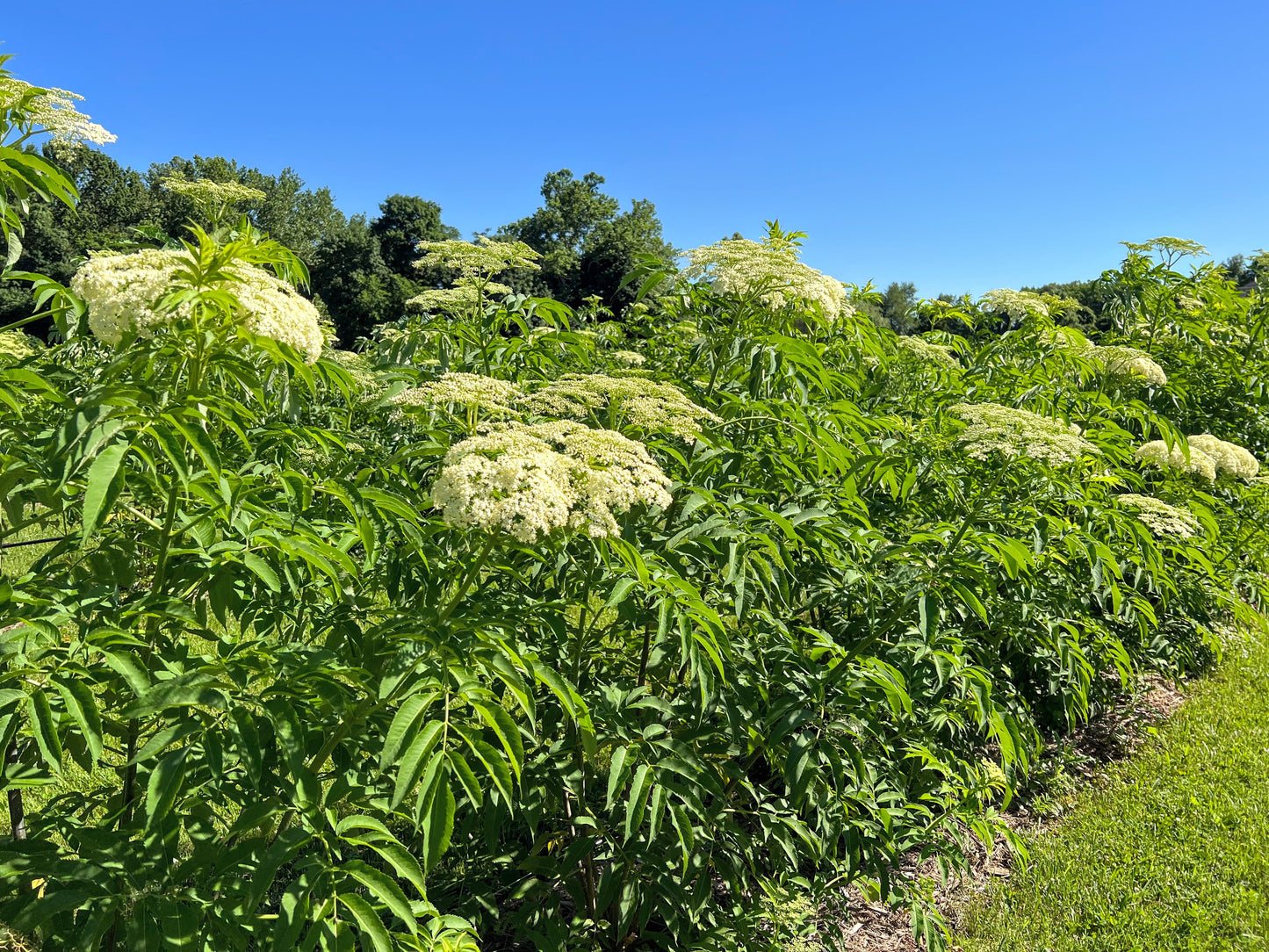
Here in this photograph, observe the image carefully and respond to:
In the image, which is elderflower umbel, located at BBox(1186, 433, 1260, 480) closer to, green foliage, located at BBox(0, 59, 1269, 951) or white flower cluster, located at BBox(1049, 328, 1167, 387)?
white flower cluster, located at BBox(1049, 328, 1167, 387)

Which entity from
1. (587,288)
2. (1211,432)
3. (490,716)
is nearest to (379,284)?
(587,288)

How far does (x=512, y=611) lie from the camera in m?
2.37

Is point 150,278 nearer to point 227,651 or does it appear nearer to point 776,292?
point 227,651

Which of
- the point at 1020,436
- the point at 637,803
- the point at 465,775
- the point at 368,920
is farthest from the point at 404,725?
the point at 1020,436

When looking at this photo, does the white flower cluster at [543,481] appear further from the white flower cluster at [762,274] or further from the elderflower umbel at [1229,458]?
the elderflower umbel at [1229,458]

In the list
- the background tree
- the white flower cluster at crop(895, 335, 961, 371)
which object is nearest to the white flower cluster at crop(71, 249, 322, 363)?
the white flower cluster at crop(895, 335, 961, 371)

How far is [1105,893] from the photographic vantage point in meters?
3.97

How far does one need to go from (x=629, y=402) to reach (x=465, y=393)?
→ 0.52m

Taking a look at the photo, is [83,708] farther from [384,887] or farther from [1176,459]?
[1176,459]

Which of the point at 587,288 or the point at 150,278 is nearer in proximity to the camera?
the point at 150,278

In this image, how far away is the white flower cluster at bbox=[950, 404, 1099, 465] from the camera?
299 centimetres

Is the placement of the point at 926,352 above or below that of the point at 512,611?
above

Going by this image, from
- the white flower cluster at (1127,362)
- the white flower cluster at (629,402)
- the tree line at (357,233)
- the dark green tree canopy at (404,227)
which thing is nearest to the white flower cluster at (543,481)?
the white flower cluster at (629,402)

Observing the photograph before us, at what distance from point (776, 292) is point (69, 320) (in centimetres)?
251
